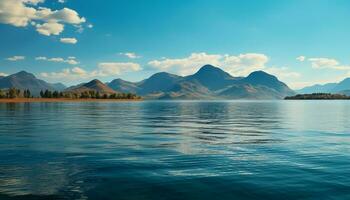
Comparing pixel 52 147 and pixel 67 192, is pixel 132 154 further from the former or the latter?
pixel 67 192

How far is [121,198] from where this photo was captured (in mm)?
21781

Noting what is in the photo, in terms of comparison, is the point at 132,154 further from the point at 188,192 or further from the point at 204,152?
the point at 188,192

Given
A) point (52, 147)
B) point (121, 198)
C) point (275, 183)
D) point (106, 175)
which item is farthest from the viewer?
point (52, 147)

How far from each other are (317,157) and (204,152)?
12252 millimetres

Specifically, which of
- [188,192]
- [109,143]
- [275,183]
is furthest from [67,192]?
[109,143]

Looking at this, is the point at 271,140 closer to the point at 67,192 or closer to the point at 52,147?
the point at 52,147

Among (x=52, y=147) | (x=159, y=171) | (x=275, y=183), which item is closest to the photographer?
(x=275, y=183)

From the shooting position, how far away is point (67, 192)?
22.6m

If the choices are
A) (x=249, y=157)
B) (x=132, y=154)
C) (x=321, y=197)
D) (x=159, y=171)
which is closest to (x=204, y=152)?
(x=249, y=157)

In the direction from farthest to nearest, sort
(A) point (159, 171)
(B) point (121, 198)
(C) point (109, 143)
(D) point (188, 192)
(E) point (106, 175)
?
(C) point (109, 143) → (A) point (159, 171) → (E) point (106, 175) → (D) point (188, 192) → (B) point (121, 198)

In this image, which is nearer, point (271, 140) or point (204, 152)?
point (204, 152)

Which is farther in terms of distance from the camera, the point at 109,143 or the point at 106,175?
the point at 109,143

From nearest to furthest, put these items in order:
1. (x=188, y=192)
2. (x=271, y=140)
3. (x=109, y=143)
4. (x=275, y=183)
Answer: (x=188, y=192)
(x=275, y=183)
(x=109, y=143)
(x=271, y=140)

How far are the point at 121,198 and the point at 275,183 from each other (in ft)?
38.1
